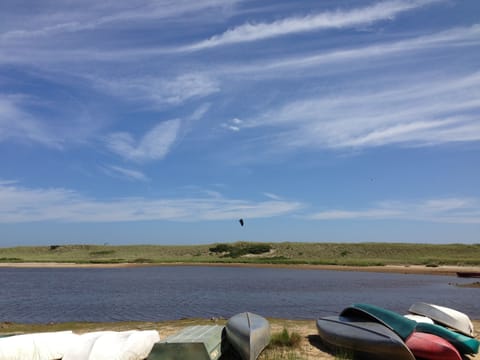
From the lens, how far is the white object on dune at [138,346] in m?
9.98

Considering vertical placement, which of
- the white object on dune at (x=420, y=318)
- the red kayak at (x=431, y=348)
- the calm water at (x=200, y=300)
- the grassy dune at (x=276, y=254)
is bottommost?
the calm water at (x=200, y=300)

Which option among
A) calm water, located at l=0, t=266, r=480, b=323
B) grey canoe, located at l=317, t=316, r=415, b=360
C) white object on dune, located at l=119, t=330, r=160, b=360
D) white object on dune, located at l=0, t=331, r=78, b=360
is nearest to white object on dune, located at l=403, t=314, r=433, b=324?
grey canoe, located at l=317, t=316, r=415, b=360

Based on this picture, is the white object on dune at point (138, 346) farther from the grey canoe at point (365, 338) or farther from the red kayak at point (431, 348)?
the red kayak at point (431, 348)

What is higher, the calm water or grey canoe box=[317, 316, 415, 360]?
grey canoe box=[317, 316, 415, 360]

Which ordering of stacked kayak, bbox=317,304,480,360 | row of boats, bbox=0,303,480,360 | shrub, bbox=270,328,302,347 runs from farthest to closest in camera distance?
shrub, bbox=270,328,302,347 < stacked kayak, bbox=317,304,480,360 < row of boats, bbox=0,303,480,360

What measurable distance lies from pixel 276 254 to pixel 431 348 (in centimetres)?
6613

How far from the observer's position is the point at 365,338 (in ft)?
32.5

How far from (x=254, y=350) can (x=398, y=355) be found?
3.01 metres

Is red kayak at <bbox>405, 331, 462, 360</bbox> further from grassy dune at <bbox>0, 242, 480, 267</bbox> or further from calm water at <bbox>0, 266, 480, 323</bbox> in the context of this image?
grassy dune at <bbox>0, 242, 480, 267</bbox>

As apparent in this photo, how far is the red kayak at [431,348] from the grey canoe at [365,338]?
52cm

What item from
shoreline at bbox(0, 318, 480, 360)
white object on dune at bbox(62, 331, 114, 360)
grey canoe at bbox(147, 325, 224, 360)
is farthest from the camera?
shoreline at bbox(0, 318, 480, 360)

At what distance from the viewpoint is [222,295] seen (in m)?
26.2

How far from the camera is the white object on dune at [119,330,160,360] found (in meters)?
9.98

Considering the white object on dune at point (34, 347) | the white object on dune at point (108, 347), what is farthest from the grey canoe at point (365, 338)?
the white object on dune at point (34, 347)
